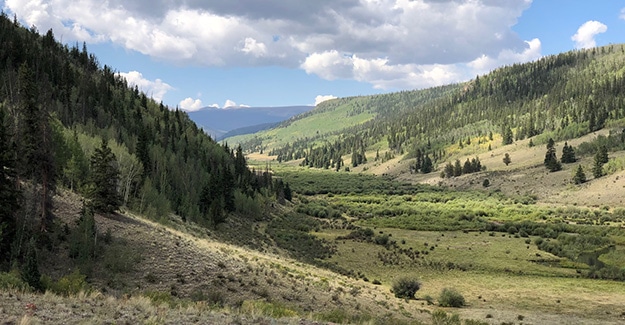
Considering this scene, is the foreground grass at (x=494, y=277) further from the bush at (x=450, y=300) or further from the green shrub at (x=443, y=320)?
the green shrub at (x=443, y=320)

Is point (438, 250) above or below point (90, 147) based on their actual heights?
below

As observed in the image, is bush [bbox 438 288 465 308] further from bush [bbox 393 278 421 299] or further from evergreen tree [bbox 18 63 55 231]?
evergreen tree [bbox 18 63 55 231]

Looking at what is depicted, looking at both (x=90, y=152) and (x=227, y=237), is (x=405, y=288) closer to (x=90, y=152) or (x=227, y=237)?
→ (x=227, y=237)

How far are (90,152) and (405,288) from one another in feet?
164

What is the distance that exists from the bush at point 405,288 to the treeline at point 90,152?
1039 inches

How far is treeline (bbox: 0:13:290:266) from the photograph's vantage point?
29.7 metres

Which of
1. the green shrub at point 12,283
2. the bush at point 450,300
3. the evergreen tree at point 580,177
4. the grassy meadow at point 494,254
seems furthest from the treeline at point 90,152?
the evergreen tree at point 580,177

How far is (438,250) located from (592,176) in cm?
10452

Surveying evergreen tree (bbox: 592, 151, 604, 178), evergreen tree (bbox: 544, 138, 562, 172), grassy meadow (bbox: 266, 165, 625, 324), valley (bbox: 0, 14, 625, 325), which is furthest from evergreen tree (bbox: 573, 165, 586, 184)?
grassy meadow (bbox: 266, 165, 625, 324)

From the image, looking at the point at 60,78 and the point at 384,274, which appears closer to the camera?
the point at 384,274

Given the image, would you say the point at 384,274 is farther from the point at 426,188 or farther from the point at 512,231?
the point at 426,188

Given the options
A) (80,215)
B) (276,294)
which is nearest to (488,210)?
(276,294)

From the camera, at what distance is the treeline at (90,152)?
29.7 metres

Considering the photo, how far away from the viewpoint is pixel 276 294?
29.0 m
